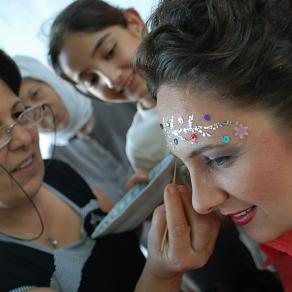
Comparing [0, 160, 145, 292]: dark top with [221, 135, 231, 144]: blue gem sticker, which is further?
[0, 160, 145, 292]: dark top

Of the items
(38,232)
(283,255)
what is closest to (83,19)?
(38,232)

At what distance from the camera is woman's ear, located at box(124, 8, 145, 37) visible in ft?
4.01

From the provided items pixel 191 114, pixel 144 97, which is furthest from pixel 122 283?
pixel 144 97

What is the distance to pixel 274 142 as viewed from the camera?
56 cm

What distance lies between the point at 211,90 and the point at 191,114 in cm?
5

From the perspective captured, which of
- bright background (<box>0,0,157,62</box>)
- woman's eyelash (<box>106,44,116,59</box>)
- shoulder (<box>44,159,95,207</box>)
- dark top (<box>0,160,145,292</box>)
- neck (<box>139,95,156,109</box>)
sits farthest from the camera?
bright background (<box>0,0,157,62</box>)

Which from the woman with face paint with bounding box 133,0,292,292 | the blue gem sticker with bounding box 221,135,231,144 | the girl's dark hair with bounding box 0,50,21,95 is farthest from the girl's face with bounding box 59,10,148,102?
the blue gem sticker with bounding box 221,135,231,144

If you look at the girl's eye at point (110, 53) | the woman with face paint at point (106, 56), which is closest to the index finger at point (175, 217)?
the woman with face paint at point (106, 56)

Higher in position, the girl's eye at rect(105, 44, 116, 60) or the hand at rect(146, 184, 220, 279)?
the girl's eye at rect(105, 44, 116, 60)

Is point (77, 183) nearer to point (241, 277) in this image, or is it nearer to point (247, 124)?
point (241, 277)

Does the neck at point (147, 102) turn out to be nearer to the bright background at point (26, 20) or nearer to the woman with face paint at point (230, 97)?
the bright background at point (26, 20)

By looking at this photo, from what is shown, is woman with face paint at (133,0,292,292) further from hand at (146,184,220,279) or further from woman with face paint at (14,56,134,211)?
woman with face paint at (14,56,134,211)

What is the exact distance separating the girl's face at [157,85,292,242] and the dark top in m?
0.37

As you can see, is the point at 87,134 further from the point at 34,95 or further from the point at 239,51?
the point at 239,51
